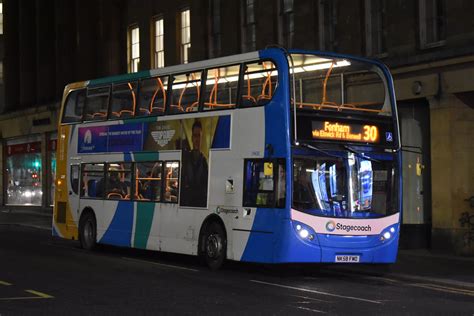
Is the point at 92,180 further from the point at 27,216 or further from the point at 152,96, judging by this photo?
the point at 27,216

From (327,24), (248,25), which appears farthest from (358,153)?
(248,25)

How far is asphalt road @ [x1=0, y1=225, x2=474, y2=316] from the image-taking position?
10508mm

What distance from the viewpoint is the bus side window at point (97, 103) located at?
18967 mm

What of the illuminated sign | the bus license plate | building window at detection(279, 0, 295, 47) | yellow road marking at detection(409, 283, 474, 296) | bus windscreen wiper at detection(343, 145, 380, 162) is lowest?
yellow road marking at detection(409, 283, 474, 296)

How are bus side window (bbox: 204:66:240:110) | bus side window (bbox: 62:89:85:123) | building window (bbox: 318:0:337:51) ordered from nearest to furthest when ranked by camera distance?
bus side window (bbox: 204:66:240:110) < bus side window (bbox: 62:89:85:123) < building window (bbox: 318:0:337:51)

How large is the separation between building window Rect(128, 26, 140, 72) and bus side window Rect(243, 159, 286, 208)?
19.3m

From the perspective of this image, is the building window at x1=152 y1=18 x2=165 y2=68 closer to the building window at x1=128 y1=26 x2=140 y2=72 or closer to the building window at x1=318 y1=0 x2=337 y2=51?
the building window at x1=128 y1=26 x2=140 y2=72

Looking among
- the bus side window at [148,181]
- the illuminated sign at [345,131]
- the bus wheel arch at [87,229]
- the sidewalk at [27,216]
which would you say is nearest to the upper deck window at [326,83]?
the illuminated sign at [345,131]

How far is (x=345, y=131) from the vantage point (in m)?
14.2

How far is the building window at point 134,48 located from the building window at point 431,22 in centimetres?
1616

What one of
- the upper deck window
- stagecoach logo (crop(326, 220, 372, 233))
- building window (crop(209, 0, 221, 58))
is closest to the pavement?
stagecoach logo (crop(326, 220, 372, 233))

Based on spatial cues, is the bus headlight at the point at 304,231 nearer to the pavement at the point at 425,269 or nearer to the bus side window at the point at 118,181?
the pavement at the point at 425,269

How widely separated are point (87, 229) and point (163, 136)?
424 cm

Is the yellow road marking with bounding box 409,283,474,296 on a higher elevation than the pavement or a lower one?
lower
